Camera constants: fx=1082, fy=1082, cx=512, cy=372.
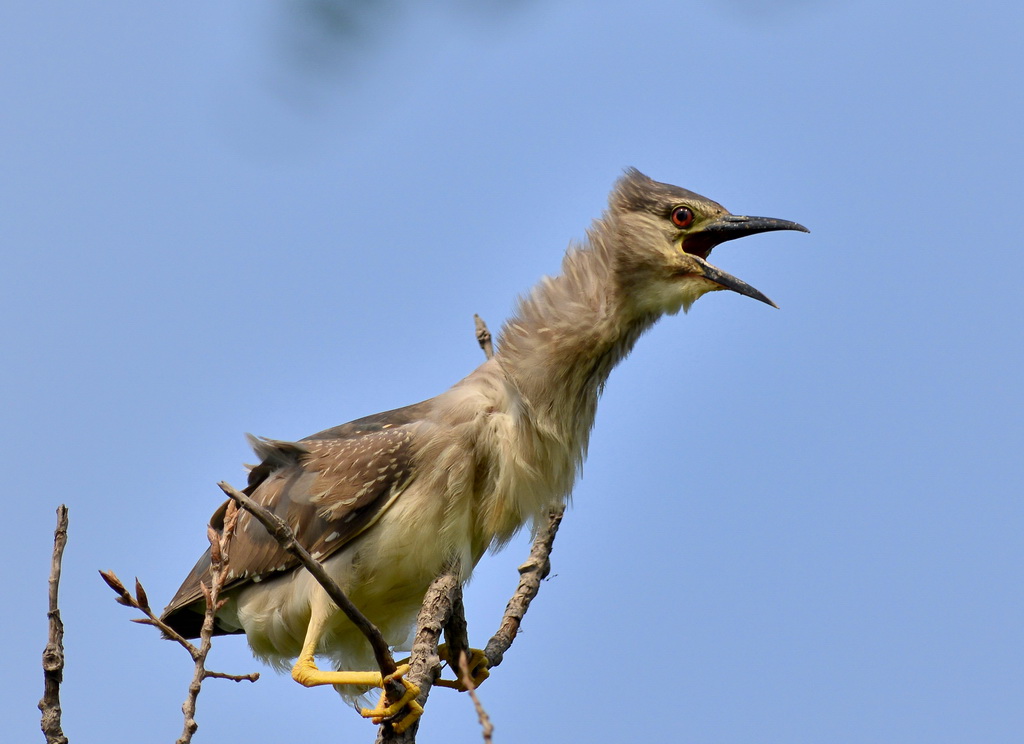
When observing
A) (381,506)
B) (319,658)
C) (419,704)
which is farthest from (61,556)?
(319,658)

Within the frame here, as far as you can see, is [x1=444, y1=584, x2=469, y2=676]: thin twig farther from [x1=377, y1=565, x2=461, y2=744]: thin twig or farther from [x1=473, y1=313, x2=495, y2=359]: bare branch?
[x1=473, y1=313, x2=495, y2=359]: bare branch

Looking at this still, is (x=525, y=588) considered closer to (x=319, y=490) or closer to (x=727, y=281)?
(x=319, y=490)

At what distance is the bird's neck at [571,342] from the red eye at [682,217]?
41 cm

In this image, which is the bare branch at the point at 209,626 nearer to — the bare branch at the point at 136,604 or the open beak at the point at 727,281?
the bare branch at the point at 136,604

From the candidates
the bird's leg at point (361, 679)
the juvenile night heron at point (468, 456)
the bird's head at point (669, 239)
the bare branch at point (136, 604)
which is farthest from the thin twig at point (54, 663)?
the bird's head at point (669, 239)

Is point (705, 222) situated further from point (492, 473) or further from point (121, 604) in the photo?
point (121, 604)

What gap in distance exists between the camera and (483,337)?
6.83 meters

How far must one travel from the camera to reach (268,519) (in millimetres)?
3184

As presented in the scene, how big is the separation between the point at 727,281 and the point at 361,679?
281 centimetres

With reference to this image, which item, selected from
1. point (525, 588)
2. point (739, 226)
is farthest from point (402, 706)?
point (739, 226)

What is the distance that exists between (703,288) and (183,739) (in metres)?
3.73

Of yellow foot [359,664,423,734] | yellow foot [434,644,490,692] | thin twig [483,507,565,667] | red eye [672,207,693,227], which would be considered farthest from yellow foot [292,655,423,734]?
red eye [672,207,693,227]

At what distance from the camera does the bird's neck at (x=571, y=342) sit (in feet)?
19.0

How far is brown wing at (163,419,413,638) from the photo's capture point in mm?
5672
